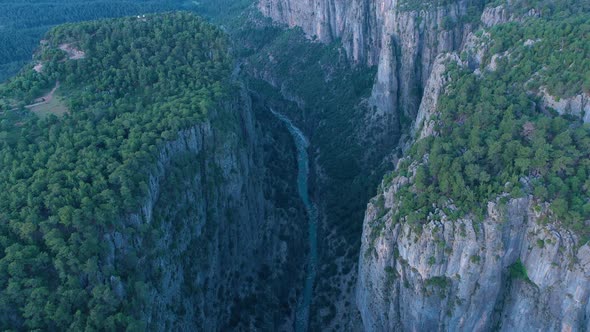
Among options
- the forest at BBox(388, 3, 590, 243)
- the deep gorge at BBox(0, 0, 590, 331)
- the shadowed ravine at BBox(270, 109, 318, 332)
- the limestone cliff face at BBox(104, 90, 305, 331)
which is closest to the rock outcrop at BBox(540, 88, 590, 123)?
the deep gorge at BBox(0, 0, 590, 331)

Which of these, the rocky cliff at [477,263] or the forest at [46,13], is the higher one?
the forest at [46,13]

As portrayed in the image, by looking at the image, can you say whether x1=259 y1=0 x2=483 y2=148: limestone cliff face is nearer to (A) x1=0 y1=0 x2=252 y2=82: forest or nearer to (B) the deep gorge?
(B) the deep gorge

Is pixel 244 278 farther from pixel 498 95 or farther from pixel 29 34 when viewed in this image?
pixel 29 34

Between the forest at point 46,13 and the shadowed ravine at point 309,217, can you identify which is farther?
the forest at point 46,13

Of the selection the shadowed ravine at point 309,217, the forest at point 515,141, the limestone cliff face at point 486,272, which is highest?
the forest at point 515,141

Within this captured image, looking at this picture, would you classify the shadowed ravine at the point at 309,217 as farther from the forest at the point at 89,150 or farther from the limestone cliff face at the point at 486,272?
the forest at the point at 89,150

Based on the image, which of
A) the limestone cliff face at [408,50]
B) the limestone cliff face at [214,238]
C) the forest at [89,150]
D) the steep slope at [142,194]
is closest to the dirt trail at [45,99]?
the steep slope at [142,194]
